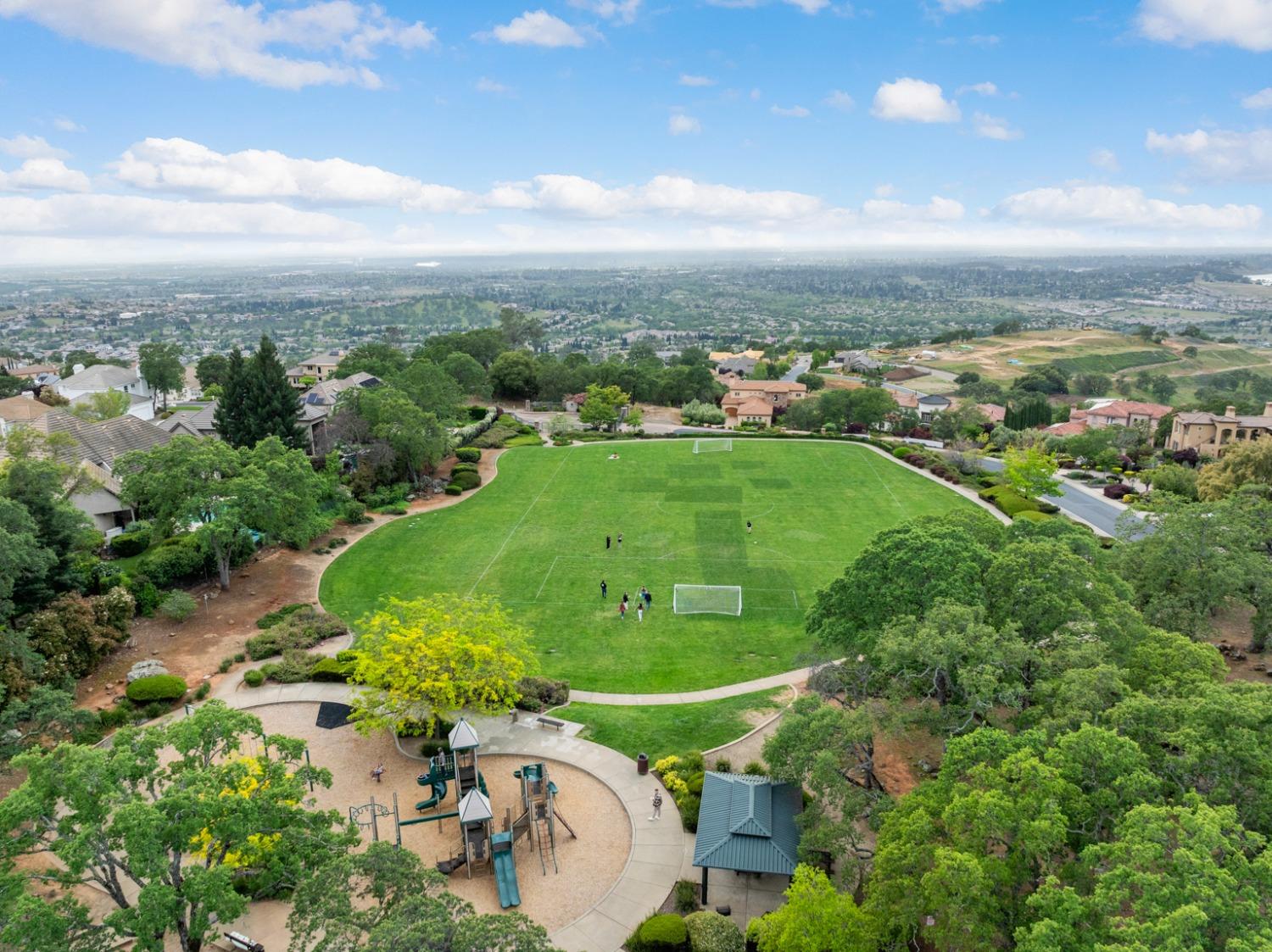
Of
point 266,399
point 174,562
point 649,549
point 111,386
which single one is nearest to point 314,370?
point 111,386

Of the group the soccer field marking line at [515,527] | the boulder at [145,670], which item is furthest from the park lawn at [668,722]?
the boulder at [145,670]

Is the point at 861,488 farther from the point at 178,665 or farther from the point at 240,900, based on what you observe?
the point at 240,900

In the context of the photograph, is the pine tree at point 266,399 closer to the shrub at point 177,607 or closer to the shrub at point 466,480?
the shrub at point 466,480

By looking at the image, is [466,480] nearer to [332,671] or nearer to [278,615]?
[278,615]

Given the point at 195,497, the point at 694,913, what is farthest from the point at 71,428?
the point at 694,913

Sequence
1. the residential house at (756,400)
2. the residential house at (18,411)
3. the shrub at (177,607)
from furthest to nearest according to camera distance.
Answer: the residential house at (756,400)
the residential house at (18,411)
the shrub at (177,607)
